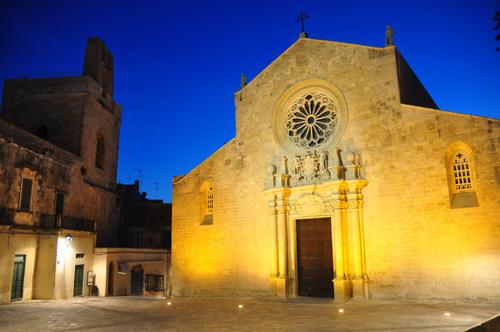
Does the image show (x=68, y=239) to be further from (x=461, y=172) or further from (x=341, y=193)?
(x=461, y=172)

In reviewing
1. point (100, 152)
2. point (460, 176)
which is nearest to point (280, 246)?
point (460, 176)

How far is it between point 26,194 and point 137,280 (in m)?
10.1

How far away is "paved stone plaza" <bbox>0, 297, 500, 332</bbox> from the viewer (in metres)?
9.37

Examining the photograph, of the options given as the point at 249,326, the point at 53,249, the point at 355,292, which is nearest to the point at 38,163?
the point at 53,249

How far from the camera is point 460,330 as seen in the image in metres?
8.37

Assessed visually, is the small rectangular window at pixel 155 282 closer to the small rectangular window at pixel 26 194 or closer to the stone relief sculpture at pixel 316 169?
the small rectangular window at pixel 26 194

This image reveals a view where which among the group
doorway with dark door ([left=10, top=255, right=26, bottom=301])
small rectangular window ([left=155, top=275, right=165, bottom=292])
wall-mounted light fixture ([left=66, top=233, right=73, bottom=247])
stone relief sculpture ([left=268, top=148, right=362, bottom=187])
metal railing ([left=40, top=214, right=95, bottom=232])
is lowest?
small rectangular window ([left=155, top=275, right=165, bottom=292])

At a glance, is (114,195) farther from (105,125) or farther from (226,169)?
(226,169)

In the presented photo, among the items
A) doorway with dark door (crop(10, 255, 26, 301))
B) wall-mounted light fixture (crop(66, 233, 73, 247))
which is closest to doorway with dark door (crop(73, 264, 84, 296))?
wall-mounted light fixture (crop(66, 233, 73, 247))

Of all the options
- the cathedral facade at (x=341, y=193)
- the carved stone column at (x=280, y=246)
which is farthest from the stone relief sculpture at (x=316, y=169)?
the carved stone column at (x=280, y=246)

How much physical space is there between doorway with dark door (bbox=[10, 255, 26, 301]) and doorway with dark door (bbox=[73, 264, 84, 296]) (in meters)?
3.00

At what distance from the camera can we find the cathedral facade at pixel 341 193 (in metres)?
13.0

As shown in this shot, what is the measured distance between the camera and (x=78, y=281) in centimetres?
1950

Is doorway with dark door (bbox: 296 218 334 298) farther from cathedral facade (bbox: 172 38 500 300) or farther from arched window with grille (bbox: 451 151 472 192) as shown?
arched window with grille (bbox: 451 151 472 192)
